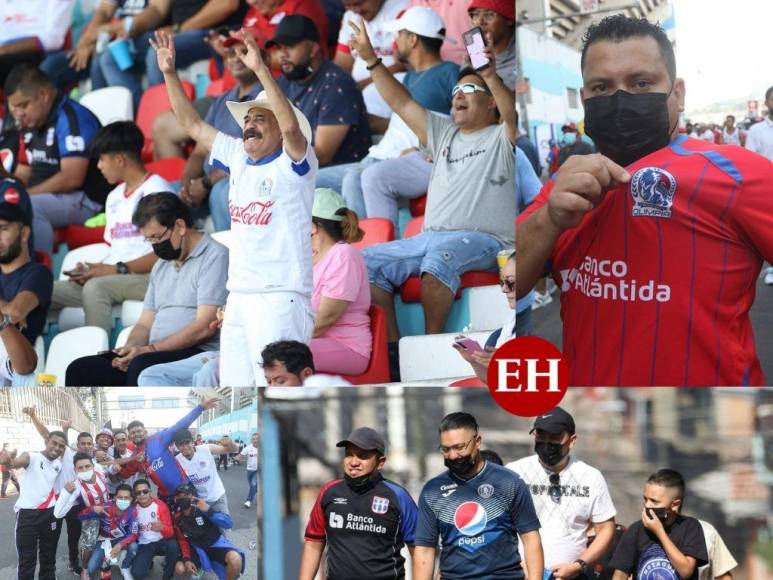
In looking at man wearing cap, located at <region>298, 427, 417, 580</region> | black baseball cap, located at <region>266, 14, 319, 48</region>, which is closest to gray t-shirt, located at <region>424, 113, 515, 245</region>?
black baseball cap, located at <region>266, 14, 319, 48</region>

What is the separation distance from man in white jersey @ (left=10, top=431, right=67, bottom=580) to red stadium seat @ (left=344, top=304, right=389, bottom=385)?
1110 millimetres

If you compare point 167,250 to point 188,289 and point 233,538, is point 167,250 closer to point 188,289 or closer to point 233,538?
point 188,289

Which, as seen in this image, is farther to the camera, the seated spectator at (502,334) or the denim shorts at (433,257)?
the denim shorts at (433,257)

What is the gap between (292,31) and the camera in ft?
13.7

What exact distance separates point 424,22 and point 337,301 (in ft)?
3.46

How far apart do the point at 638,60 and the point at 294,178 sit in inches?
49.0

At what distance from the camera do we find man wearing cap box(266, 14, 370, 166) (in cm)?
410

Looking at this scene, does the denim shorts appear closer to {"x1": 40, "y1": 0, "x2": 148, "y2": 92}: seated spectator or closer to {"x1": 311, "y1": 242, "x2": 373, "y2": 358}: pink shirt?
{"x1": 311, "y1": 242, "x2": 373, "y2": 358}: pink shirt

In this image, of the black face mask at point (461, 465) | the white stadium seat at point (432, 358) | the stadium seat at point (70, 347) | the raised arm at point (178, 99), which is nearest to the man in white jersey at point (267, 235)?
the raised arm at point (178, 99)

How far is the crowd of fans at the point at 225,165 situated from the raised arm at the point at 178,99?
1 centimetres

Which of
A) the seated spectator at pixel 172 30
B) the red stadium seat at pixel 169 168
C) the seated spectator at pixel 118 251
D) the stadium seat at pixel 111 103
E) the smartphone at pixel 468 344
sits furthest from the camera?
the stadium seat at pixel 111 103

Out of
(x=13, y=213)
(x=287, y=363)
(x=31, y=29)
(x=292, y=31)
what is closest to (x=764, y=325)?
(x=287, y=363)

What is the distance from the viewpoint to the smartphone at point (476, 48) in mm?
3627

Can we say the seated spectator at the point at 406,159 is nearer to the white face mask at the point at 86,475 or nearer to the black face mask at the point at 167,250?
the black face mask at the point at 167,250
